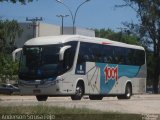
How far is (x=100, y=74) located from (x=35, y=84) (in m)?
5.20

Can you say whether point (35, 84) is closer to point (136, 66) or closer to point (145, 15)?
point (136, 66)

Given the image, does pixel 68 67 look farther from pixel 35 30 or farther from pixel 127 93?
pixel 35 30

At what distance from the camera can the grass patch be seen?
17281 mm

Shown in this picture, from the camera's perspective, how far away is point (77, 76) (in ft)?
97.9

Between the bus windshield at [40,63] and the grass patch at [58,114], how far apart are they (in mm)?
8303

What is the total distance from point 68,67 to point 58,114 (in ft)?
36.0

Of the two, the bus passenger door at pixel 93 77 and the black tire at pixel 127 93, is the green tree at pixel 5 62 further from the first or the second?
the bus passenger door at pixel 93 77

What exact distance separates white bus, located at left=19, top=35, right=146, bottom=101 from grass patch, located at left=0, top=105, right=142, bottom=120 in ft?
27.8

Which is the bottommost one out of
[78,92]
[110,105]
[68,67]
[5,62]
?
[5,62]

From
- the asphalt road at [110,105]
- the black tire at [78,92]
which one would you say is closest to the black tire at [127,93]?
the black tire at [78,92]

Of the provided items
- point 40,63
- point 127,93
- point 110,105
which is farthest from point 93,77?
point 110,105

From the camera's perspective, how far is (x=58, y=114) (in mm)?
18047

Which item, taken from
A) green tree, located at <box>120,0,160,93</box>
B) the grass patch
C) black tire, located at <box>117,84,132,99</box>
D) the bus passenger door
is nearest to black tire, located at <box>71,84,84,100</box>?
the bus passenger door

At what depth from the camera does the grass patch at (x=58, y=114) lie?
56.7ft
